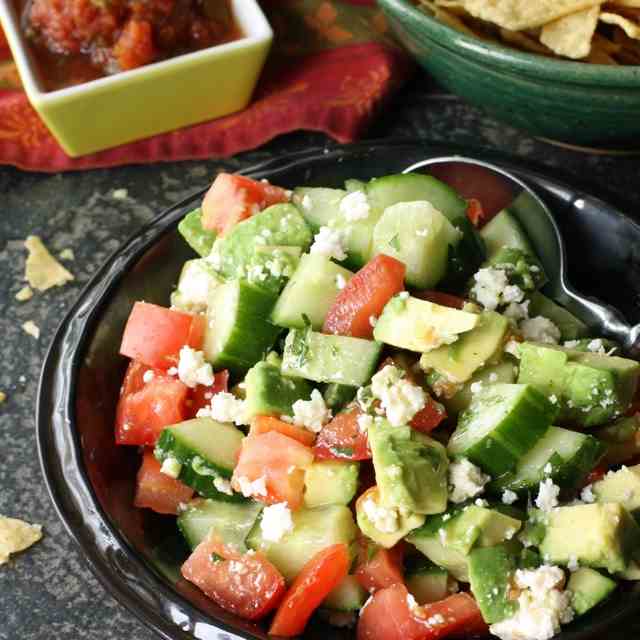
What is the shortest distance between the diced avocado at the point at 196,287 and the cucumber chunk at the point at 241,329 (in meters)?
0.08

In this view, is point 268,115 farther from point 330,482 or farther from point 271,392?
point 330,482

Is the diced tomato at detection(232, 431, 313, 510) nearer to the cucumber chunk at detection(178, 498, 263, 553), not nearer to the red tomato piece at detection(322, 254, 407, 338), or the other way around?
the cucumber chunk at detection(178, 498, 263, 553)

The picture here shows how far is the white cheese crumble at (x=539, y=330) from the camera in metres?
1.76

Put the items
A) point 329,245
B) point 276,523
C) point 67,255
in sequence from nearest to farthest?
point 276,523, point 329,245, point 67,255

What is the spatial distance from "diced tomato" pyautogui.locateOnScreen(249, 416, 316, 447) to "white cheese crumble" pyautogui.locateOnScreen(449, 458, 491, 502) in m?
0.24

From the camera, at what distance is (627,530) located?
1.50 meters

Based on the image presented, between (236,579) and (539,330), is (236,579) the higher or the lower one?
the lower one

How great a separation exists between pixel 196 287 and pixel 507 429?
25.8 inches

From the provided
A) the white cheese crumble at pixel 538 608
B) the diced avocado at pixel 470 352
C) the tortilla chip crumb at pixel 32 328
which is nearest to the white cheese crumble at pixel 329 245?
the diced avocado at pixel 470 352

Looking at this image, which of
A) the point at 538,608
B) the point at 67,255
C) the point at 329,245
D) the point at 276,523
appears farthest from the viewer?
the point at 67,255

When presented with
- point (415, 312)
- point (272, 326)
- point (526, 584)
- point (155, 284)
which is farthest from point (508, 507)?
point (155, 284)

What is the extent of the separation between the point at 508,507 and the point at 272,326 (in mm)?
499

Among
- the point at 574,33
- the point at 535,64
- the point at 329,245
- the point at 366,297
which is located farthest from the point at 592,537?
the point at 574,33

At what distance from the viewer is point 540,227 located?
200 cm
